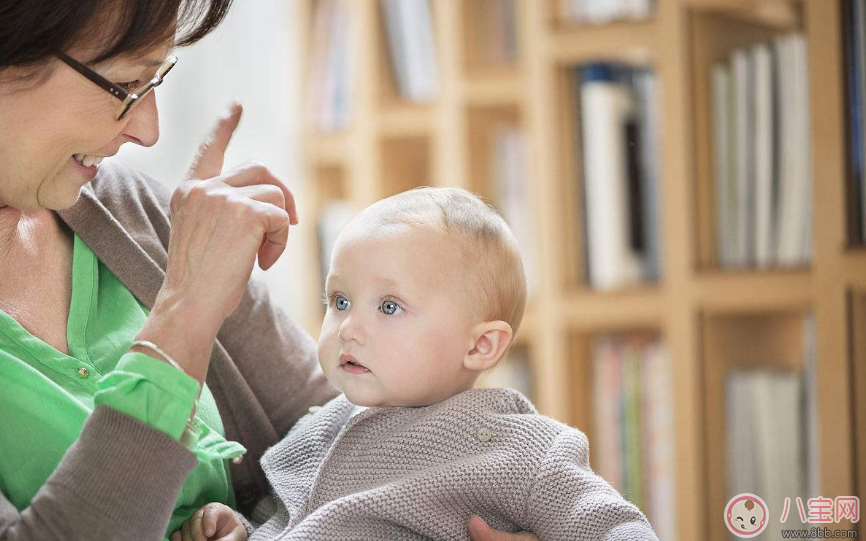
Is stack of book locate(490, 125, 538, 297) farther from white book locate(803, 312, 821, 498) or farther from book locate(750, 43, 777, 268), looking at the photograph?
white book locate(803, 312, 821, 498)

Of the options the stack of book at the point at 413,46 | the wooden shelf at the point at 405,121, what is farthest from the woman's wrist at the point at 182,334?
the stack of book at the point at 413,46

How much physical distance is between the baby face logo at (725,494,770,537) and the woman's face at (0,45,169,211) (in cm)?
164

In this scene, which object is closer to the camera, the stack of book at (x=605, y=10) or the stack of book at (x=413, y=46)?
the stack of book at (x=605, y=10)

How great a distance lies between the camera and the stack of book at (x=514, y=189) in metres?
2.77

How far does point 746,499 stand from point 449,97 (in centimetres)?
131

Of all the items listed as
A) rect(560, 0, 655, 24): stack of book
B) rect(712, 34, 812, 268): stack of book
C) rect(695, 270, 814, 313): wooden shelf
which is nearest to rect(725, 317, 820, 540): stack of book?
rect(695, 270, 814, 313): wooden shelf

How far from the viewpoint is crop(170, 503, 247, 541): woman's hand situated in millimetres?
1202

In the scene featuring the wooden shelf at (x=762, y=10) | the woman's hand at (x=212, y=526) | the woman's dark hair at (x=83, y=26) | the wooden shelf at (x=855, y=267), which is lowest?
the woman's hand at (x=212, y=526)

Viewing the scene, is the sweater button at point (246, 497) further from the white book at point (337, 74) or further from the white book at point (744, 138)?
the white book at point (337, 74)

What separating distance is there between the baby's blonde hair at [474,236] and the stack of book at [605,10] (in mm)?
1342

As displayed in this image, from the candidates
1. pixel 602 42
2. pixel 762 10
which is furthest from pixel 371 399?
pixel 762 10

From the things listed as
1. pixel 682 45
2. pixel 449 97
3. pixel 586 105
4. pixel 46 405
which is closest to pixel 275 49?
pixel 449 97

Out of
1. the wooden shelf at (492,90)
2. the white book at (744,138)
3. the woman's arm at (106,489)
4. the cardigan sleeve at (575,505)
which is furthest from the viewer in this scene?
the wooden shelf at (492,90)

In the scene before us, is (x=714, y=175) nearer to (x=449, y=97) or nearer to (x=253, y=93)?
(x=449, y=97)
